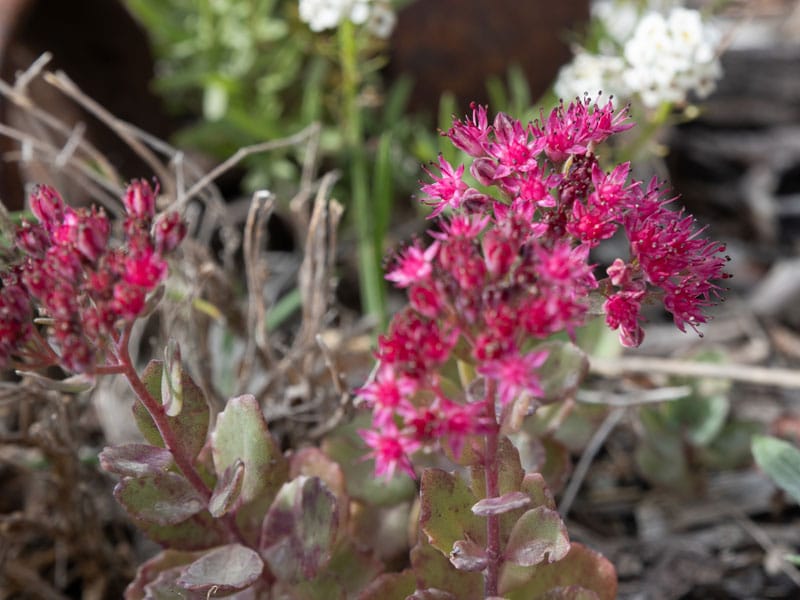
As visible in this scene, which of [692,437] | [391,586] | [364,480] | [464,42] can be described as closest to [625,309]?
[391,586]

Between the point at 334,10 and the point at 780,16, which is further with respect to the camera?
the point at 780,16

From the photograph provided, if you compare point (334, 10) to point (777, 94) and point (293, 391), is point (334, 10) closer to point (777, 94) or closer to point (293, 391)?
point (293, 391)

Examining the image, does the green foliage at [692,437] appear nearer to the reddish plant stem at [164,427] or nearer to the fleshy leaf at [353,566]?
the fleshy leaf at [353,566]

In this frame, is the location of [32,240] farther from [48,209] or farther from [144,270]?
[144,270]

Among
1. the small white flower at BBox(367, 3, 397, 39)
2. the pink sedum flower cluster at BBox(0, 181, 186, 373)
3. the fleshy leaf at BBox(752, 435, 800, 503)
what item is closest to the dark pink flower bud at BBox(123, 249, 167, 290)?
the pink sedum flower cluster at BBox(0, 181, 186, 373)

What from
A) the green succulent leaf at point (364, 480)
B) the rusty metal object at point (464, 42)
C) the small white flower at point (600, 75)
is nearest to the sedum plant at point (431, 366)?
the green succulent leaf at point (364, 480)

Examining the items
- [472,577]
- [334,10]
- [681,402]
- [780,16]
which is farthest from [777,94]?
[472,577]

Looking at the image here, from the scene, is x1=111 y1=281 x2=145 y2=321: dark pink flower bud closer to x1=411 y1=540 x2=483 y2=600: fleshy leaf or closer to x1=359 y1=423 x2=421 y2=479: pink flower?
x1=359 y1=423 x2=421 y2=479: pink flower
